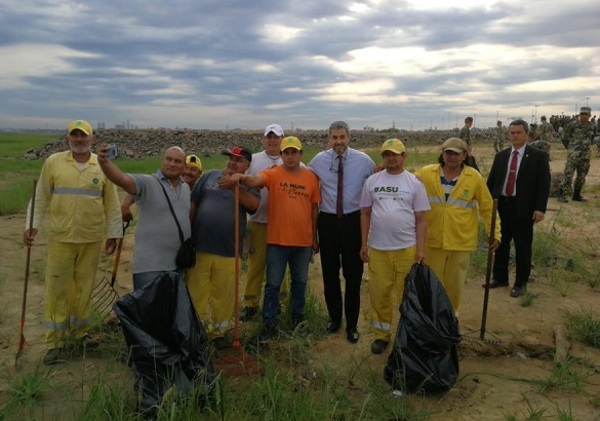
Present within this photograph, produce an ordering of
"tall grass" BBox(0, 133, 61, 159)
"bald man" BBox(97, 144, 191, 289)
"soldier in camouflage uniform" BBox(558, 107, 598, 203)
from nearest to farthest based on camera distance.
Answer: "bald man" BBox(97, 144, 191, 289) → "soldier in camouflage uniform" BBox(558, 107, 598, 203) → "tall grass" BBox(0, 133, 61, 159)

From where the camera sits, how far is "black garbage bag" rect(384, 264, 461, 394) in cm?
320

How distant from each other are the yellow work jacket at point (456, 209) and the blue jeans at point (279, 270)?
1.03 meters

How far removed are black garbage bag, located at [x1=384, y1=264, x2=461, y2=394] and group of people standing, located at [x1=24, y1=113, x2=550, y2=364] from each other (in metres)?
0.44

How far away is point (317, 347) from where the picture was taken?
13.1 feet

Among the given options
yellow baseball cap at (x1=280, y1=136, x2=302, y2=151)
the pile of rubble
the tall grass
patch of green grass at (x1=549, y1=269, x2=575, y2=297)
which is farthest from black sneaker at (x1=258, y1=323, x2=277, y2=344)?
the tall grass

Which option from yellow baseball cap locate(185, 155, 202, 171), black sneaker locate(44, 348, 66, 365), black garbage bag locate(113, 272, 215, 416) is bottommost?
black sneaker locate(44, 348, 66, 365)

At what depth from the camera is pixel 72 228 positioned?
3.68 meters

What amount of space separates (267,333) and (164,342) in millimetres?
1089

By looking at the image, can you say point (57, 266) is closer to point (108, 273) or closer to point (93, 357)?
point (93, 357)

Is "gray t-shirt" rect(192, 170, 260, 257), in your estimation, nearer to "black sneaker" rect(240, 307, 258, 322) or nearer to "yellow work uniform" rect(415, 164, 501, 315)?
"black sneaker" rect(240, 307, 258, 322)

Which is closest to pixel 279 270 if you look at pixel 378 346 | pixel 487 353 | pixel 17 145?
pixel 378 346

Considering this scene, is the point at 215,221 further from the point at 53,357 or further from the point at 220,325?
the point at 53,357

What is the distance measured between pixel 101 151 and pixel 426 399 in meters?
2.65

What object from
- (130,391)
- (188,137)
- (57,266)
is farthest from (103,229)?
(188,137)
